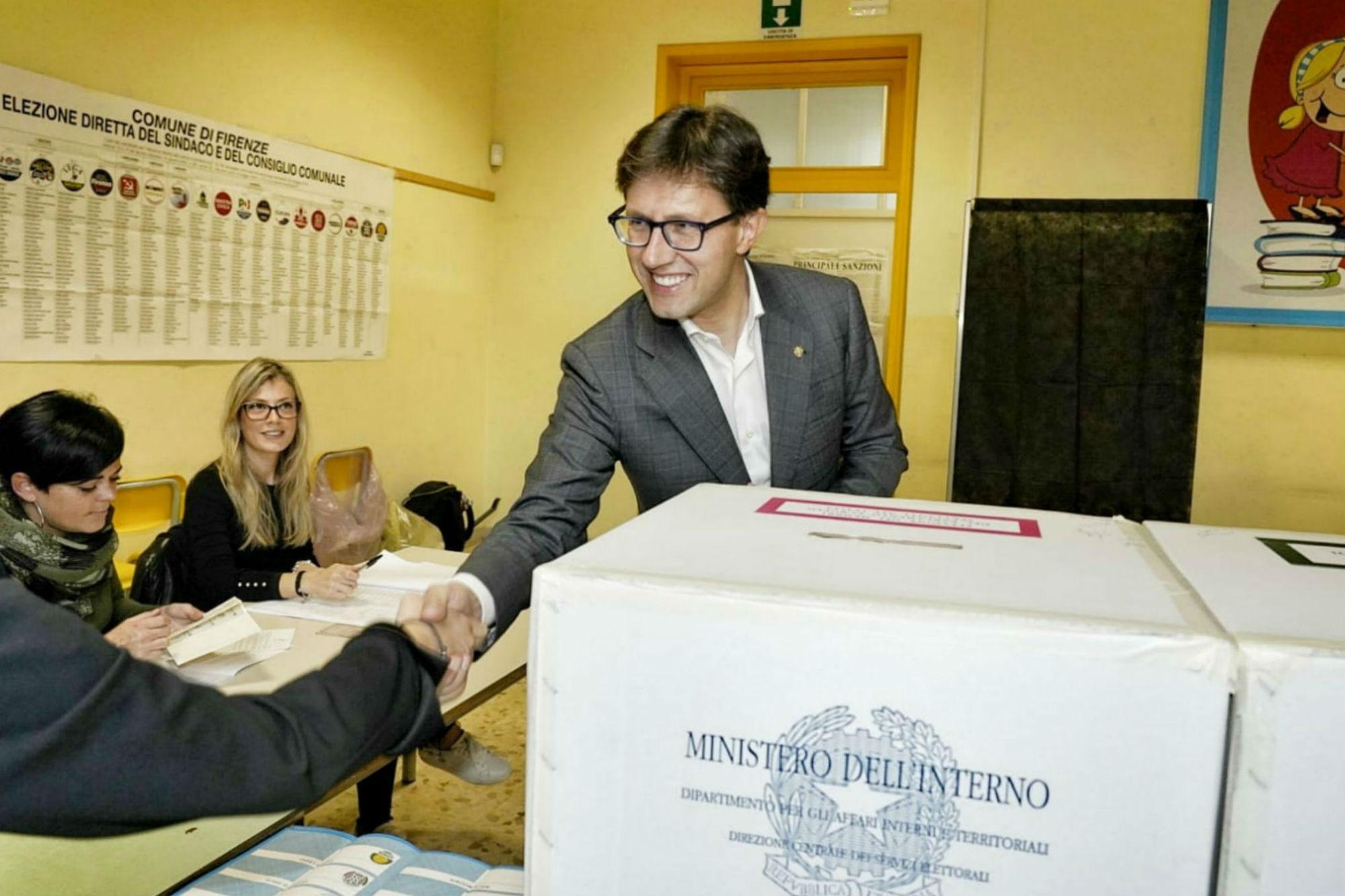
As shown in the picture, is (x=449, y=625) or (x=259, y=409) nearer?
(x=449, y=625)

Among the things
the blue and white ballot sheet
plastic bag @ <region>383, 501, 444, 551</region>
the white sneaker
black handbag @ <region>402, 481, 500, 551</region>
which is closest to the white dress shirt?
the blue and white ballot sheet

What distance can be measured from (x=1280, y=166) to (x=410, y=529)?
125 inches

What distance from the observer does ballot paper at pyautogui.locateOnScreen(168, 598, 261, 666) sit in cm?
176

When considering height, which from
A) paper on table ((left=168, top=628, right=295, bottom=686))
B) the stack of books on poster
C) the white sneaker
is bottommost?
the white sneaker

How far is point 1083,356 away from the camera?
129 inches

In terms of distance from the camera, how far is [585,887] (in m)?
0.61

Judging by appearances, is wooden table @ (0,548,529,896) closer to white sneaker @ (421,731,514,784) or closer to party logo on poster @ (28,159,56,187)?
white sneaker @ (421,731,514,784)

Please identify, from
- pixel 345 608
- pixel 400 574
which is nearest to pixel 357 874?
pixel 345 608

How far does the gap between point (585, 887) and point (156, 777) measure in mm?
246

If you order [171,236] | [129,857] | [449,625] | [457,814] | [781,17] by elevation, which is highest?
[781,17]

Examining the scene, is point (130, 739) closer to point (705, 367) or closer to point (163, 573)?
point (705, 367)

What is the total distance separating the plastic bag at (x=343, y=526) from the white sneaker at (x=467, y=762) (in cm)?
66

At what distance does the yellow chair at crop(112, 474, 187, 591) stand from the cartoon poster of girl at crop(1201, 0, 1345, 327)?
3.33m

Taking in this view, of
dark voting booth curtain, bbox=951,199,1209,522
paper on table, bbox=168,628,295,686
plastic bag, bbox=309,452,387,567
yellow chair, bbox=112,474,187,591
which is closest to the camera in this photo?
paper on table, bbox=168,628,295,686
